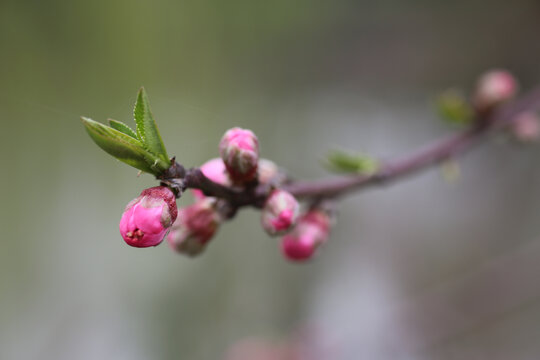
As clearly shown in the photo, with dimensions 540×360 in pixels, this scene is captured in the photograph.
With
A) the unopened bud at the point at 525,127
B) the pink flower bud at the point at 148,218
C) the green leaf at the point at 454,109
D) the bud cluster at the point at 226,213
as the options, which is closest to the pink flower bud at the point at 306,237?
the bud cluster at the point at 226,213

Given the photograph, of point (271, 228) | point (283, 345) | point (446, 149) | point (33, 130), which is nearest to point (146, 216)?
point (271, 228)

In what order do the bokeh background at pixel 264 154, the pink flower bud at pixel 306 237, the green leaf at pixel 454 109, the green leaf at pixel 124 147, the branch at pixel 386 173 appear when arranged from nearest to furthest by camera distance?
the green leaf at pixel 124 147 < the branch at pixel 386 173 < the pink flower bud at pixel 306 237 < the green leaf at pixel 454 109 < the bokeh background at pixel 264 154

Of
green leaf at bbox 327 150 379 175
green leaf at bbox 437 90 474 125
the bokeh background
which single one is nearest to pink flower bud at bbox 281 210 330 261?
green leaf at bbox 327 150 379 175

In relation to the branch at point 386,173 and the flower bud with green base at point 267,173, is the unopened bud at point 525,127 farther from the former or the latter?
the flower bud with green base at point 267,173

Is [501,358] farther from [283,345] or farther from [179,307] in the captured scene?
[179,307]

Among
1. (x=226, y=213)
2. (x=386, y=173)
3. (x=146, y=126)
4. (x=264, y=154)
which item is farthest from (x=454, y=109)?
(x=264, y=154)

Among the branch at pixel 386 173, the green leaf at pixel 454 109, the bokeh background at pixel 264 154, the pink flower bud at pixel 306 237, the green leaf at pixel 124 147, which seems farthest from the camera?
the bokeh background at pixel 264 154
